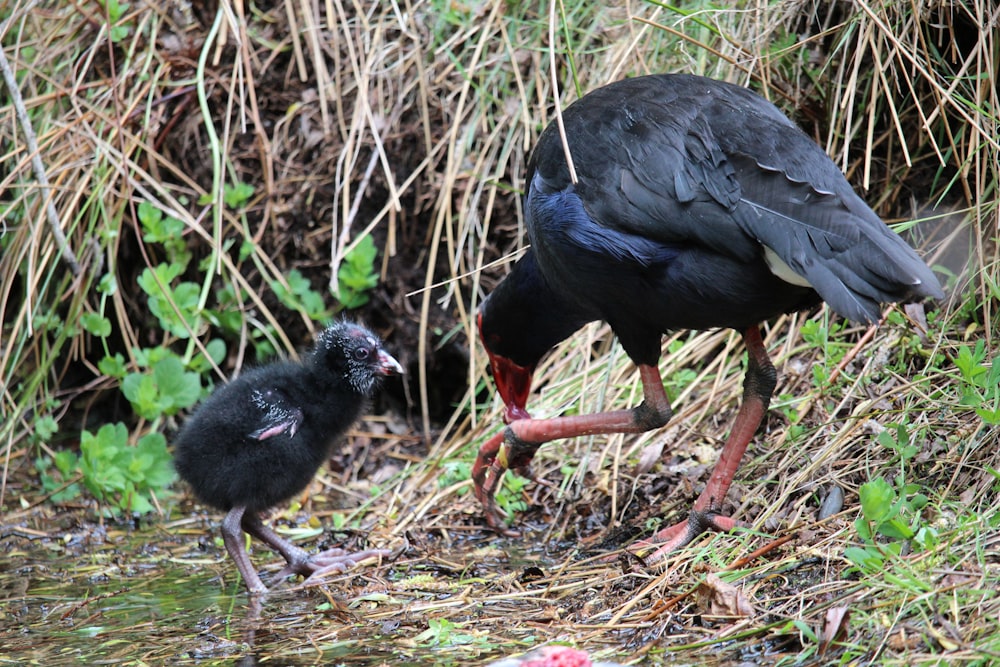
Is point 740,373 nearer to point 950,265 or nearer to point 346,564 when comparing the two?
point 950,265

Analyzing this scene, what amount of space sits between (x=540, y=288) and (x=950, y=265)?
162 centimetres

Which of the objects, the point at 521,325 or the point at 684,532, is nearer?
the point at 684,532

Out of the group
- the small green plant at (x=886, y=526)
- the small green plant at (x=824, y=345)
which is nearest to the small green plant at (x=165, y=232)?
the small green plant at (x=824, y=345)

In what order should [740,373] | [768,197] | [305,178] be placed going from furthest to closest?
[305,178] → [740,373] → [768,197]

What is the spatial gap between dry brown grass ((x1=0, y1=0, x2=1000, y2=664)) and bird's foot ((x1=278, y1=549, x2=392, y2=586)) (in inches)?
8.5

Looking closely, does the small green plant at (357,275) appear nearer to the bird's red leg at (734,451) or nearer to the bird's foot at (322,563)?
the bird's foot at (322,563)

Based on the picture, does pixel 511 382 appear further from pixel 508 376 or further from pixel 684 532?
pixel 684 532

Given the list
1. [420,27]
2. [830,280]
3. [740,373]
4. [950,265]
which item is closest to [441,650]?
[830,280]

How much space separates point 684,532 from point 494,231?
87.9 inches

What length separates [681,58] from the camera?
16.0 feet

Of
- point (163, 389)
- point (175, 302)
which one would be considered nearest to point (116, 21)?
point (175, 302)

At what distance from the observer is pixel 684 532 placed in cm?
372

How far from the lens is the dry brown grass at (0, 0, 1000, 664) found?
3424 mm

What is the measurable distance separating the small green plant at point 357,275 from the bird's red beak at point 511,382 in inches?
38.8
